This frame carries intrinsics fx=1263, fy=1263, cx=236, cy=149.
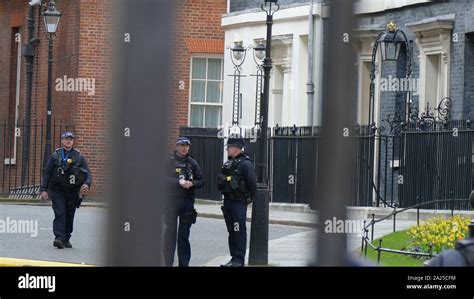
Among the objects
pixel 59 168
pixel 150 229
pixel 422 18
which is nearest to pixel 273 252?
pixel 59 168

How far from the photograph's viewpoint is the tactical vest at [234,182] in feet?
53.8

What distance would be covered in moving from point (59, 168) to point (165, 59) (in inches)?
641

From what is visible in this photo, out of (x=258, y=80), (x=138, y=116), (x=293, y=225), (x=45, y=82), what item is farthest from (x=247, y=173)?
(x=45, y=82)

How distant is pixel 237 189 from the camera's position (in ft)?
53.8

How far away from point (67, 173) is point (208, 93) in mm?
16392

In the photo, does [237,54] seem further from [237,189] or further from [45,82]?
[237,189]

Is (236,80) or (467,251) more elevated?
(236,80)

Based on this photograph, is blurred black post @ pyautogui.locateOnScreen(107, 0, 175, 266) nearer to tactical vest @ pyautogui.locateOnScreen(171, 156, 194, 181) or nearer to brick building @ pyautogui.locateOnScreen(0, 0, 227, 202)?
tactical vest @ pyautogui.locateOnScreen(171, 156, 194, 181)

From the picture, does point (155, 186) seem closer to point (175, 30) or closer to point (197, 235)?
point (175, 30)

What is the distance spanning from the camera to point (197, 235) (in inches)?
872

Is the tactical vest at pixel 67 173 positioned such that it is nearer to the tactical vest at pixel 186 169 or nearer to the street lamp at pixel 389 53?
the tactical vest at pixel 186 169

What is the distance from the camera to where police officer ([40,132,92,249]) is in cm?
1884

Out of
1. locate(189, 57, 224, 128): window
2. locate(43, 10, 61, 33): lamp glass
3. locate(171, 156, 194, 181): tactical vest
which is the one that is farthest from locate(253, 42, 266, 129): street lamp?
locate(171, 156, 194, 181): tactical vest

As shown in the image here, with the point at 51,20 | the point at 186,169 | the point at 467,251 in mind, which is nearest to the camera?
the point at 467,251
